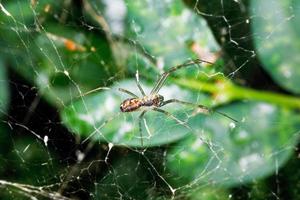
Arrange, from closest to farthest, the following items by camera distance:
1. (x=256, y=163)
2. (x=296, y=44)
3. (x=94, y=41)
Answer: (x=296, y=44) → (x=256, y=163) → (x=94, y=41)

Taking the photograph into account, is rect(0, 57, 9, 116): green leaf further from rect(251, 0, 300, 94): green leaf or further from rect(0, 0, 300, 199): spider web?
rect(251, 0, 300, 94): green leaf

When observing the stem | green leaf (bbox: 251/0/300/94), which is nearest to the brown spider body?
the stem

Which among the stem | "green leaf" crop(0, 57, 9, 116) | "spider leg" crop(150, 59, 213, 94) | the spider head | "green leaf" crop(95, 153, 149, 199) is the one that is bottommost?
"green leaf" crop(95, 153, 149, 199)

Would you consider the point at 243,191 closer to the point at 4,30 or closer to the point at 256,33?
the point at 256,33

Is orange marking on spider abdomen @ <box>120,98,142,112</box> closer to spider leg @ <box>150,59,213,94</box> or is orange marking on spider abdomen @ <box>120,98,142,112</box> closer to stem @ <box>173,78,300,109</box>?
spider leg @ <box>150,59,213,94</box>

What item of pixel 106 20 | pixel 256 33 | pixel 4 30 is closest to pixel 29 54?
pixel 4 30

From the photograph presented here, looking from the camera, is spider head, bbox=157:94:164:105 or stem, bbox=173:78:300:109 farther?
spider head, bbox=157:94:164:105

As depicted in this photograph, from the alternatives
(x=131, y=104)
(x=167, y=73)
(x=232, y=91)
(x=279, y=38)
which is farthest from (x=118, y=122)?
(x=279, y=38)

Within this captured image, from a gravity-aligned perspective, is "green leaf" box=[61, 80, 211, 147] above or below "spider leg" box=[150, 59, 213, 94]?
below
